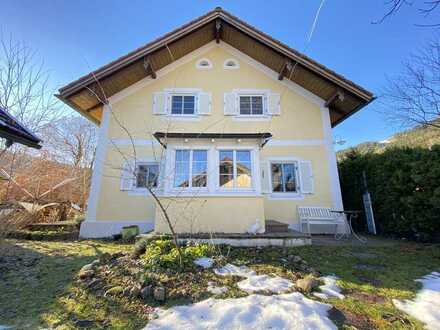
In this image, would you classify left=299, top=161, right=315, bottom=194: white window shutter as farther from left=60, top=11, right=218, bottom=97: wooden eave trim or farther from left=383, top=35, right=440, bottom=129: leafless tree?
left=60, top=11, right=218, bottom=97: wooden eave trim

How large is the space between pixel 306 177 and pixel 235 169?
3.57m

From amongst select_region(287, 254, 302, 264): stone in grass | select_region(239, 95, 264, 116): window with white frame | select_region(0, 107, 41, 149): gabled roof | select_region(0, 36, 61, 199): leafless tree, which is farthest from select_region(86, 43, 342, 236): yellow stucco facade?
select_region(0, 107, 41, 149): gabled roof

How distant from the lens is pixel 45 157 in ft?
43.7

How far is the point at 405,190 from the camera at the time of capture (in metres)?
7.01

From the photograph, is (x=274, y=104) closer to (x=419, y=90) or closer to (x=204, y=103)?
(x=204, y=103)

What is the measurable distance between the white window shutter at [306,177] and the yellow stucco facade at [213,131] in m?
0.13

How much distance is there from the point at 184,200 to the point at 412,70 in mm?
9081

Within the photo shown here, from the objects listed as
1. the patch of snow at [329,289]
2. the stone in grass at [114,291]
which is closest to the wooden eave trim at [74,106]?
the stone in grass at [114,291]

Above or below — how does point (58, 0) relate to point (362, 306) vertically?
above

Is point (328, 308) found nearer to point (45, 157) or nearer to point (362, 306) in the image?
point (362, 306)

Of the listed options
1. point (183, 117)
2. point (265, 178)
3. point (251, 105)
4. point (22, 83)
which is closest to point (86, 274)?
point (265, 178)

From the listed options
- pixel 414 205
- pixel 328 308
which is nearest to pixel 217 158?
pixel 328 308

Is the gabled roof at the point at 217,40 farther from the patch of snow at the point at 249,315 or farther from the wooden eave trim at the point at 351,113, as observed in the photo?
the patch of snow at the point at 249,315

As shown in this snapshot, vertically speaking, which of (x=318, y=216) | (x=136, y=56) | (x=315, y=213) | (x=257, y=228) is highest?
(x=136, y=56)
